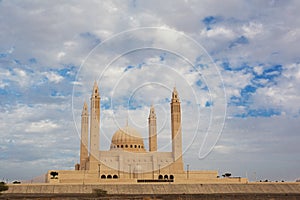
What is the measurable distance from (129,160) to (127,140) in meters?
6.21

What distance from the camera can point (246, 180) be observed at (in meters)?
84.4

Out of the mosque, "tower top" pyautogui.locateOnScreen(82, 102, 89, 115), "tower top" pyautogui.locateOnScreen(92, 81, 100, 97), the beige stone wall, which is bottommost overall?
the beige stone wall

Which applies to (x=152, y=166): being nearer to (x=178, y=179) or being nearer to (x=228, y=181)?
(x=178, y=179)

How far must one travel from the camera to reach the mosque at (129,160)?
272 ft

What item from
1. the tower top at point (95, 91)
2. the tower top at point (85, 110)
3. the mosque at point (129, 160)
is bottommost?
the mosque at point (129, 160)

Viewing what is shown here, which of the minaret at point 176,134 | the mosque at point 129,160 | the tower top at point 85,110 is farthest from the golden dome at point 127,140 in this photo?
the tower top at point 85,110

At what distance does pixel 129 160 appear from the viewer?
88.9 m

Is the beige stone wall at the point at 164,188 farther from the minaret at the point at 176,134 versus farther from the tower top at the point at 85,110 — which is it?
the tower top at the point at 85,110

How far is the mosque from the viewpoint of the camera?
272 feet

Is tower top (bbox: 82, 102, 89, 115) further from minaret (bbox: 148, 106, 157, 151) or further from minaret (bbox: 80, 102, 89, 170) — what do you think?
minaret (bbox: 148, 106, 157, 151)

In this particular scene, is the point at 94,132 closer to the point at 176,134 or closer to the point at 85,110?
the point at 85,110

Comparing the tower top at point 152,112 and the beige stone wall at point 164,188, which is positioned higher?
the tower top at point 152,112

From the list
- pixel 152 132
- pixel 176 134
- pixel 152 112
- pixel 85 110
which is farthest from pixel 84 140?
pixel 176 134

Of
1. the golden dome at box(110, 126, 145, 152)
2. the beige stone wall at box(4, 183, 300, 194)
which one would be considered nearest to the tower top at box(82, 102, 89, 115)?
the golden dome at box(110, 126, 145, 152)
